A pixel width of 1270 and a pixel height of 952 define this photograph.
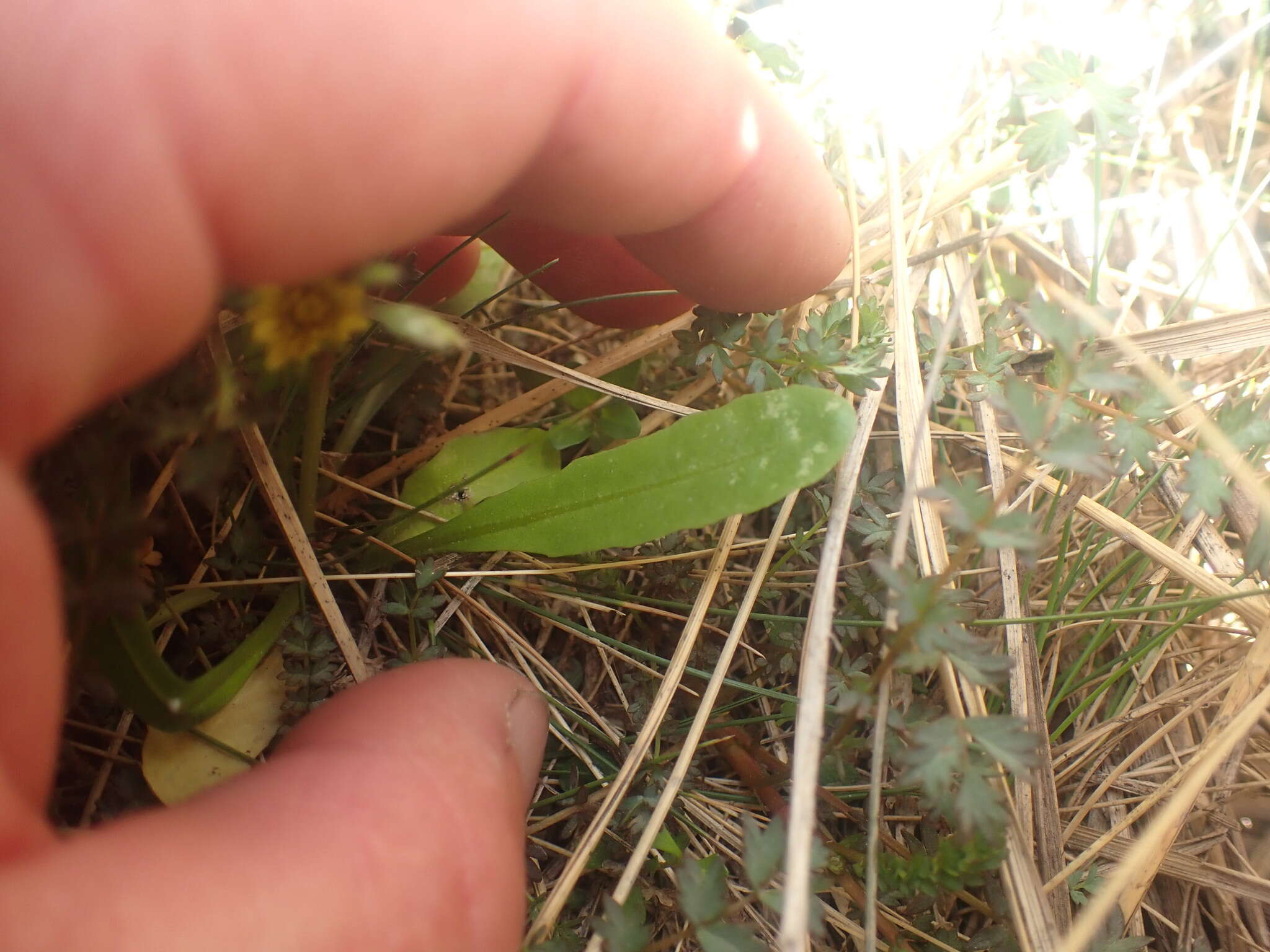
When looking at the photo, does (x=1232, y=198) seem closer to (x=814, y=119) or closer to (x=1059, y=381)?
(x=814, y=119)

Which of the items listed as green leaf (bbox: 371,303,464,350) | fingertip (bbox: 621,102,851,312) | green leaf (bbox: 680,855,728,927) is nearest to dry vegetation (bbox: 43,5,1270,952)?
green leaf (bbox: 680,855,728,927)

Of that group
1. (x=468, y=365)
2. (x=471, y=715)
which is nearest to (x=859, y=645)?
(x=471, y=715)

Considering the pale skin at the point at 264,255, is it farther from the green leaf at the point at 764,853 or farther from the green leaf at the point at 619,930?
the green leaf at the point at 764,853

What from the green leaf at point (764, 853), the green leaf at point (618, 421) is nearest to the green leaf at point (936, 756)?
the green leaf at point (764, 853)

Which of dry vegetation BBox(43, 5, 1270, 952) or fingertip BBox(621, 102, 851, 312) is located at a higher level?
fingertip BBox(621, 102, 851, 312)

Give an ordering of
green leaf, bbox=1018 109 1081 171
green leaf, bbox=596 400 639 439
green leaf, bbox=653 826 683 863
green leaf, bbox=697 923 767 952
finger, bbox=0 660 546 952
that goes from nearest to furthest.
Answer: finger, bbox=0 660 546 952, green leaf, bbox=697 923 767 952, green leaf, bbox=653 826 683 863, green leaf, bbox=1018 109 1081 171, green leaf, bbox=596 400 639 439

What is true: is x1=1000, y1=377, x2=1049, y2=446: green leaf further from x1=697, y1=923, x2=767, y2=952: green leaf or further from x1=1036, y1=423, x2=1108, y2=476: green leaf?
x1=697, y1=923, x2=767, y2=952: green leaf

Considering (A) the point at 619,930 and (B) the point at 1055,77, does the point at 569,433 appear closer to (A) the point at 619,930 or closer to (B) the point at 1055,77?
(A) the point at 619,930
